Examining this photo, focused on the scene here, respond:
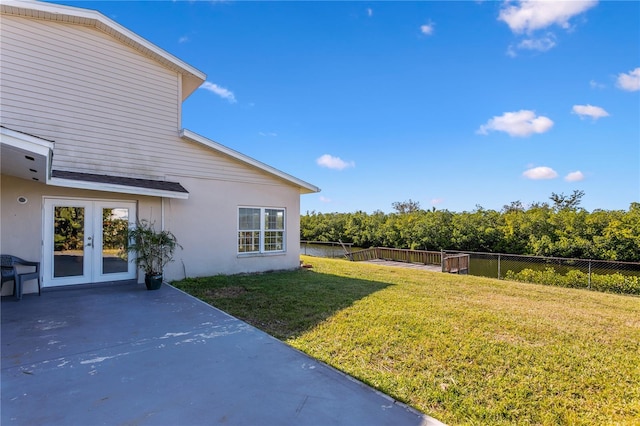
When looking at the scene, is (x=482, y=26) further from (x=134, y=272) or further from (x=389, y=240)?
(x=389, y=240)

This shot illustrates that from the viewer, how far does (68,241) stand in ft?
23.3

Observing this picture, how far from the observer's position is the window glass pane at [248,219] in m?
9.67

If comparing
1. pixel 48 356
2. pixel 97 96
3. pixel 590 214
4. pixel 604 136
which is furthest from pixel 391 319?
pixel 590 214

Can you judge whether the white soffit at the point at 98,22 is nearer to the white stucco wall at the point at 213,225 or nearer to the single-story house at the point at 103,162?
the single-story house at the point at 103,162

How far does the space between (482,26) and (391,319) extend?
9504 mm

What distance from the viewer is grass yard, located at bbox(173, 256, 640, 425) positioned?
286 cm

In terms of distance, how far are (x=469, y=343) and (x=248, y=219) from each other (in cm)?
716

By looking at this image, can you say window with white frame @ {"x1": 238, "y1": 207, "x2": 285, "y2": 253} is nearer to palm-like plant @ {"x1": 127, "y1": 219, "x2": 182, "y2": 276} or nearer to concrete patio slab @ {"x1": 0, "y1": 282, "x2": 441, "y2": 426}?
palm-like plant @ {"x1": 127, "y1": 219, "x2": 182, "y2": 276}

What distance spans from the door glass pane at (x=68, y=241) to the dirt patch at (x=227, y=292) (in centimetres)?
305

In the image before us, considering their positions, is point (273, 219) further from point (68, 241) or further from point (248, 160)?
point (68, 241)

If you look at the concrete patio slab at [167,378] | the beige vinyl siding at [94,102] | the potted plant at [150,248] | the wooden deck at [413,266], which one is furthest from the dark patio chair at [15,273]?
the wooden deck at [413,266]

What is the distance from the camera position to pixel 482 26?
31.9 ft

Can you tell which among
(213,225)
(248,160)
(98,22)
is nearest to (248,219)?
(213,225)

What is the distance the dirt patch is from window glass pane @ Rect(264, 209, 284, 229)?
3.00 metres
